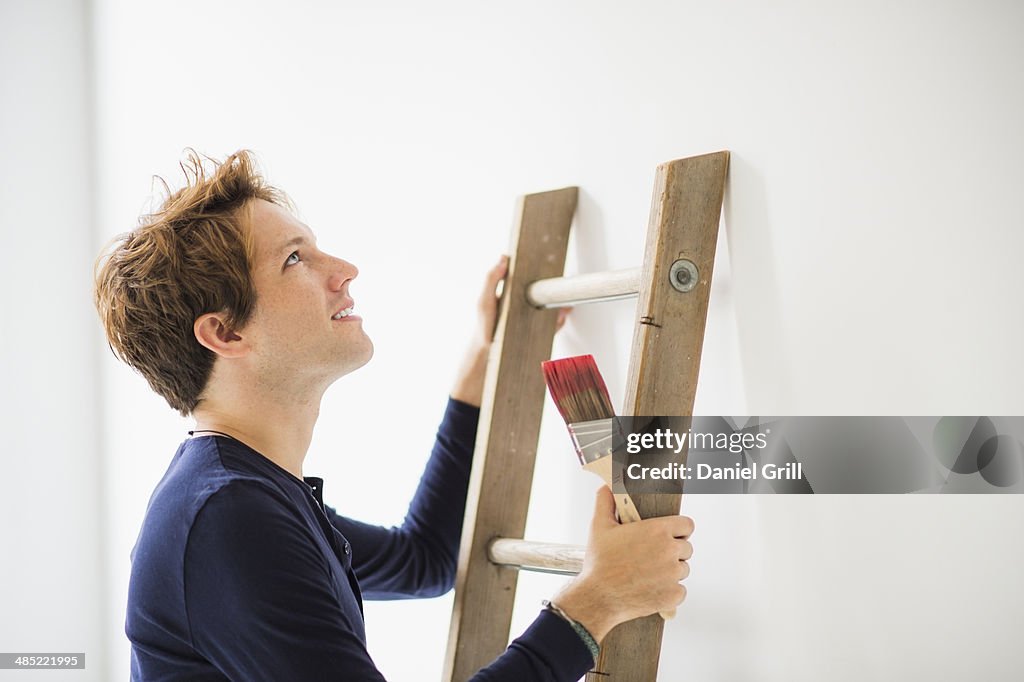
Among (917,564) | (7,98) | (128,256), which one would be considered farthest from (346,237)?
(7,98)

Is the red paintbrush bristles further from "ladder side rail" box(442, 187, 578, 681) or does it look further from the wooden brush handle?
"ladder side rail" box(442, 187, 578, 681)

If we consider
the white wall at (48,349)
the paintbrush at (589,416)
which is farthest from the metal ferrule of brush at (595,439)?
the white wall at (48,349)

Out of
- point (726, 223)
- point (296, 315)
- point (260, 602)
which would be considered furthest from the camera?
point (296, 315)

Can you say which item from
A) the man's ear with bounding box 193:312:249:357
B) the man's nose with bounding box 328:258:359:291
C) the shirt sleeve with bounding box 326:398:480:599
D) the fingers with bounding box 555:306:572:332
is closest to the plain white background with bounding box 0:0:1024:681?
the fingers with bounding box 555:306:572:332

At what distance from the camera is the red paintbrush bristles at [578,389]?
41.1 inches

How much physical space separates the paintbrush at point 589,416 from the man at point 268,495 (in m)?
0.02

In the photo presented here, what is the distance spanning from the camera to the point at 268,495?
1.05 metres

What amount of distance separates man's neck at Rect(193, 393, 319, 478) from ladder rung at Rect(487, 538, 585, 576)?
30 centimetres

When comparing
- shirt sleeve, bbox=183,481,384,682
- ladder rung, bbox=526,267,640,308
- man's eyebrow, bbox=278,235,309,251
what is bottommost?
shirt sleeve, bbox=183,481,384,682

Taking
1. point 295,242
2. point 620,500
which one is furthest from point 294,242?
point 620,500

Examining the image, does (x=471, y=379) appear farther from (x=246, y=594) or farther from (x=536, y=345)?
(x=246, y=594)

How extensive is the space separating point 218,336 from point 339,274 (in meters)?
0.18

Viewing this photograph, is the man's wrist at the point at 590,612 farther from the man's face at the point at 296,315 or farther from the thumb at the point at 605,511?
the man's face at the point at 296,315

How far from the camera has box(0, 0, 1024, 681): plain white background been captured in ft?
3.00
